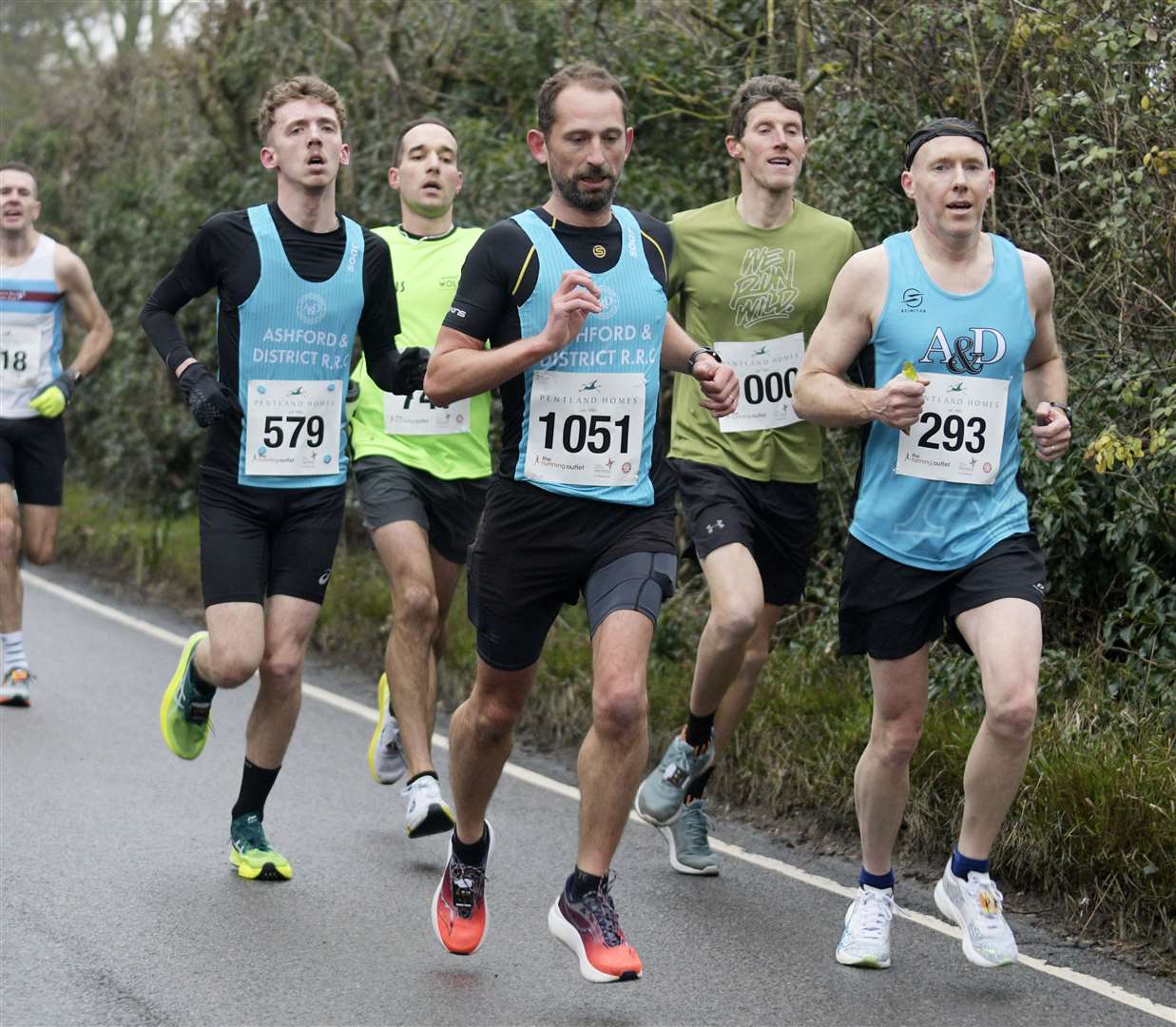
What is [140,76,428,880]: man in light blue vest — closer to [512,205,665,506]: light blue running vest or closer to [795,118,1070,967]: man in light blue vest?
[512,205,665,506]: light blue running vest

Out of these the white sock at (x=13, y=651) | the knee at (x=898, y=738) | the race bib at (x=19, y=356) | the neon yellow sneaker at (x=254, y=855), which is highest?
the race bib at (x=19, y=356)

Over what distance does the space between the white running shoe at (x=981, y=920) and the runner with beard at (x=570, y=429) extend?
928 mm

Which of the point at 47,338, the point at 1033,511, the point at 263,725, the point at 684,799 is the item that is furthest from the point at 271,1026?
the point at 47,338

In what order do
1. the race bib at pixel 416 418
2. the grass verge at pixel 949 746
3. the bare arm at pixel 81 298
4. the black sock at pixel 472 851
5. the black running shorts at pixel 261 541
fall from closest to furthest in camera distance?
the black sock at pixel 472 851 < the grass verge at pixel 949 746 < the black running shorts at pixel 261 541 < the race bib at pixel 416 418 < the bare arm at pixel 81 298

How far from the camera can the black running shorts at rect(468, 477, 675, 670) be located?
16.8 feet

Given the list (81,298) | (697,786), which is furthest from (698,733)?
(81,298)

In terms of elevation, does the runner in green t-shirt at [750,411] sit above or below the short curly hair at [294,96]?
below

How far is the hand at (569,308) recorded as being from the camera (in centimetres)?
478

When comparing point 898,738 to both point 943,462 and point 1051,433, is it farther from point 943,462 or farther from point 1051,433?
point 1051,433

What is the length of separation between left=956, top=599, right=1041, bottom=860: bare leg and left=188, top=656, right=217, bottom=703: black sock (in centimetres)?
→ 252

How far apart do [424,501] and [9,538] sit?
275cm

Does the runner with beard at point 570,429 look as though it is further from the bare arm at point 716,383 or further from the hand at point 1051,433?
the hand at point 1051,433

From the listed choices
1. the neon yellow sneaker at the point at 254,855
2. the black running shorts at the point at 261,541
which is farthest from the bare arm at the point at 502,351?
the neon yellow sneaker at the point at 254,855

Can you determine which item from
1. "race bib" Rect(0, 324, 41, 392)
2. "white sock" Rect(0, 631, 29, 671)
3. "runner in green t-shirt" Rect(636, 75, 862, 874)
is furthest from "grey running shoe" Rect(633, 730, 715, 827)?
"race bib" Rect(0, 324, 41, 392)
